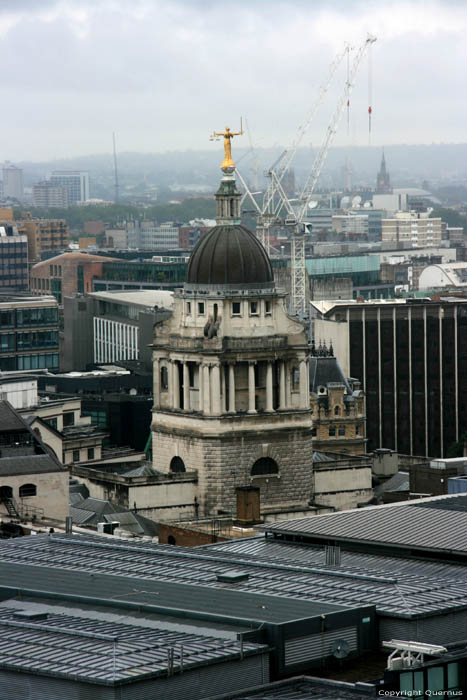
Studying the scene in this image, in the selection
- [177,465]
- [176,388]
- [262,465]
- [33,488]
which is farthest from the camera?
[177,465]

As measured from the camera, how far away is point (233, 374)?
450 feet

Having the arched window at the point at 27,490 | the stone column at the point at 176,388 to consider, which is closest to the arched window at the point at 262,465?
the stone column at the point at 176,388

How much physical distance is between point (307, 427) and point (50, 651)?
226 ft

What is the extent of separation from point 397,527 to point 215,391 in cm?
3953

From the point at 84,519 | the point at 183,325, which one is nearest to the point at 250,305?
the point at 183,325

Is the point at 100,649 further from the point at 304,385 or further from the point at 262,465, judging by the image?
the point at 262,465

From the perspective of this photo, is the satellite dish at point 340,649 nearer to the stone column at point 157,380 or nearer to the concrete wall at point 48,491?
the concrete wall at point 48,491

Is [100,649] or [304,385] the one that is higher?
[304,385]

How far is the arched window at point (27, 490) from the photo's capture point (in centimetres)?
12962

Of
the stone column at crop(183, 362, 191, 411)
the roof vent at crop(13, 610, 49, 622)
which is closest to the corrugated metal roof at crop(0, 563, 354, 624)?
the roof vent at crop(13, 610, 49, 622)

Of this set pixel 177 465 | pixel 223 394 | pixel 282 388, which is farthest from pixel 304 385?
pixel 177 465

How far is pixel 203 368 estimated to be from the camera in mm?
136875

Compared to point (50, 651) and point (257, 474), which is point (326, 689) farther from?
point (257, 474)

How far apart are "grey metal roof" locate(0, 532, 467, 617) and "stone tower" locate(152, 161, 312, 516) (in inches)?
1303
